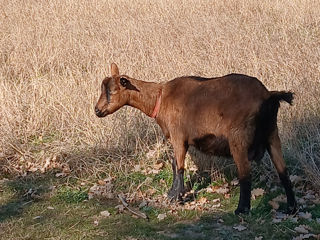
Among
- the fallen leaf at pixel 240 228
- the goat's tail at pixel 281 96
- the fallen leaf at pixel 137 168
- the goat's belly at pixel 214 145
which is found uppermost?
the goat's tail at pixel 281 96

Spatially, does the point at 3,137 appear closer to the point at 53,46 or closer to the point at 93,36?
the point at 53,46

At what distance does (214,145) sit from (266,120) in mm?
646

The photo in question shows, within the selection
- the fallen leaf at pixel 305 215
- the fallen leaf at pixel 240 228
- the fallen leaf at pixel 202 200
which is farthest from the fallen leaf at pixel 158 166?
the fallen leaf at pixel 305 215

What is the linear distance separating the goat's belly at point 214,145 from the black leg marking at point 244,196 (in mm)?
370

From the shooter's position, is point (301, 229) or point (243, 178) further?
point (243, 178)

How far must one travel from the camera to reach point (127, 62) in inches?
384

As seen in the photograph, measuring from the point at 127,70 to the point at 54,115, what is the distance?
166 centimetres

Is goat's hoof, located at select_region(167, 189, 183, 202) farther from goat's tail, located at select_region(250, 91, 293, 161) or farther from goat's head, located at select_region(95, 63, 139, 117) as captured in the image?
goat's head, located at select_region(95, 63, 139, 117)

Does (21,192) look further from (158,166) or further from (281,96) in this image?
(281,96)

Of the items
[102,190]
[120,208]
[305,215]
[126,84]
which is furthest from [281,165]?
[102,190]

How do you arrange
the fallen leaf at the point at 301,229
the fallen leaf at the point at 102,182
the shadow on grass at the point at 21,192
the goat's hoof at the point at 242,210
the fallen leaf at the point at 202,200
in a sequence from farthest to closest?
the fallen leaf at the point at 102,182, the shadow on grass at the point at 21,192, the fallen leaf at the point at 202,200, the goat's hoof at the point at 242,210, the fallen leaf at the point at 301,229

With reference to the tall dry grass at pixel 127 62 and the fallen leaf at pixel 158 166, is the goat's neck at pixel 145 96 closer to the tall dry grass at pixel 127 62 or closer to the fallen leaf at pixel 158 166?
the fallen leaf at pixel 158 166

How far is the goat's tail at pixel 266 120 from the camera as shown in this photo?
5.37 m

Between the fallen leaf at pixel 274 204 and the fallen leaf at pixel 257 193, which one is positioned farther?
the fallen leaf at pixel 257 193
